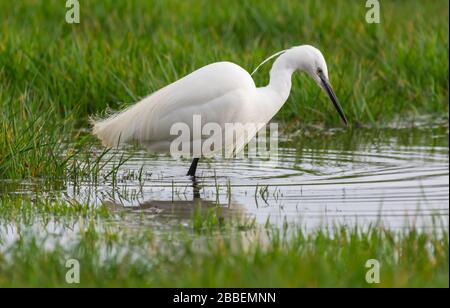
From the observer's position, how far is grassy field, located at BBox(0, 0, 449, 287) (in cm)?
448

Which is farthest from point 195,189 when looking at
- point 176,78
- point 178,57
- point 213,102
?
point 178,57

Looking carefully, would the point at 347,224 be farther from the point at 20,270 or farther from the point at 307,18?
the point at 307,18

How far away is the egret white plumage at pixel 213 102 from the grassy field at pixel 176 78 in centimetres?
46

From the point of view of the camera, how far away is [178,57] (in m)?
10.2

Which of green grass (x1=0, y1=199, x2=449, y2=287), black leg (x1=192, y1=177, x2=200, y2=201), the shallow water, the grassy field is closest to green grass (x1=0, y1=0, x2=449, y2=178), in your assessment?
the grassy field

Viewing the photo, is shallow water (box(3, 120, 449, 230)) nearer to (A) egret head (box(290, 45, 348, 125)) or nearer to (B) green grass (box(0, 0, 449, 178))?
(B) green grass (box(0, 0, 449, 178))

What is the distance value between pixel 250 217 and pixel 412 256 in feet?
4.86

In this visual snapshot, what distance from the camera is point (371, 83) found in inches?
400

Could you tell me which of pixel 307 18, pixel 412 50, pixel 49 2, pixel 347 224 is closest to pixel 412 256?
pixel 347 224

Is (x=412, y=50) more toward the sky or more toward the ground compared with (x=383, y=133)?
more toward the sky

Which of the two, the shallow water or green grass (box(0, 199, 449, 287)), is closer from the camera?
green grass (box(0, 199, 449, 287))

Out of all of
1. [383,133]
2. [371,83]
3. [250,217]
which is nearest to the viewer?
[250,217]

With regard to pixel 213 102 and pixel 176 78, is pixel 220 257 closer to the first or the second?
pixel 213 102

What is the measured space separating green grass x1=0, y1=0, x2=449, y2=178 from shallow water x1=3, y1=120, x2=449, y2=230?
0.44 metres
